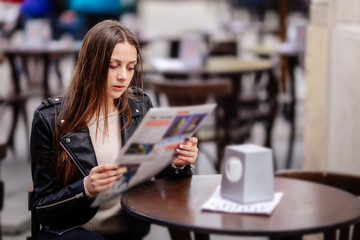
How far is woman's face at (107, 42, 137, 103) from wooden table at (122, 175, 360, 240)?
35 cm

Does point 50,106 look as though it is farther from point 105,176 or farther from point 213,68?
point 213,68

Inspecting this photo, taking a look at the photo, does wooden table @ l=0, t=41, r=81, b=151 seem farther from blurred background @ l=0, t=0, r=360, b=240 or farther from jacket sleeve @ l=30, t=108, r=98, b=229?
jacket sleeve @ l=30, t=108, r=98, b=229

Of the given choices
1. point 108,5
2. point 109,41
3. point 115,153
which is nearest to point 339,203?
point 115,153

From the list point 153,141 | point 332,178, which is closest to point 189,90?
point 332,178

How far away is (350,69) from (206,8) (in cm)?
1999

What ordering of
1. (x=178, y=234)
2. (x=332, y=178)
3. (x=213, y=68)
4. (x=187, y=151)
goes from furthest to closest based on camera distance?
(x=213, y=68), (x=332, y=178), (x=178, y=234), (x=187, y=151)

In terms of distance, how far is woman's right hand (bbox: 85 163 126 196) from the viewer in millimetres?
1873

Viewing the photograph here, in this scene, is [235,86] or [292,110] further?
[292,110]

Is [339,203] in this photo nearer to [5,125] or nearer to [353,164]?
[353,164]

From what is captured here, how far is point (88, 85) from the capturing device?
2162 mm

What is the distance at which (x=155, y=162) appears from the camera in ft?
6.51

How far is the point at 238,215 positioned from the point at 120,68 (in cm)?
66

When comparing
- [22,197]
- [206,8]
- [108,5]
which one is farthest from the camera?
[206,8]

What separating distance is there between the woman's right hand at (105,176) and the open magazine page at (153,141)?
0.02m
